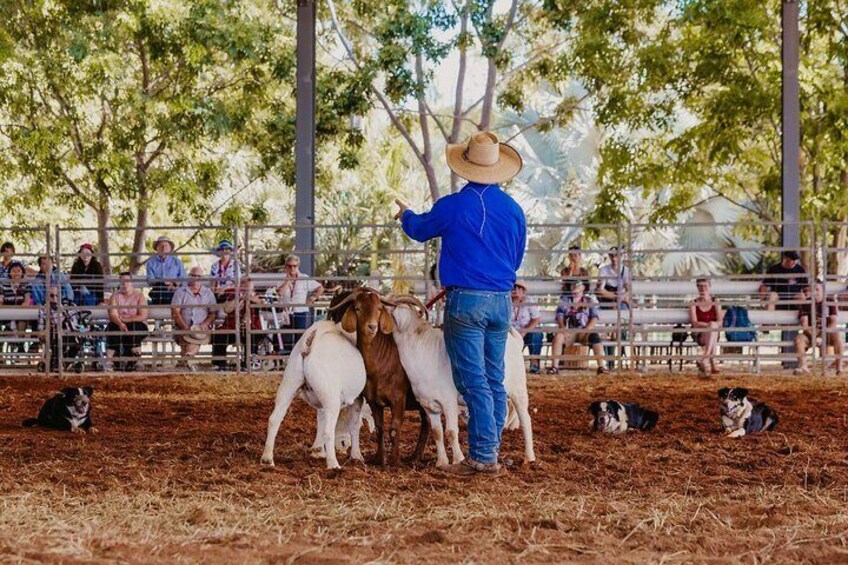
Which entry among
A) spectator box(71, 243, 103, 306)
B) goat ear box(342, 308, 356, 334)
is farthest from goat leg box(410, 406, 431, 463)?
spectator box(71, 243, 103, 306)

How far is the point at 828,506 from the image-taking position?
663 cm

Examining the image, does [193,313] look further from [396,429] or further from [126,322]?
[396,429]

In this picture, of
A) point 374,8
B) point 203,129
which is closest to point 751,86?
point 374,8

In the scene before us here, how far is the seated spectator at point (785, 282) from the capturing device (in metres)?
16.5

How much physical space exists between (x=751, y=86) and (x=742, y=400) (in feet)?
37.9

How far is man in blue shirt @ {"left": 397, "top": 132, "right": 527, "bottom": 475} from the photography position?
7680 mm

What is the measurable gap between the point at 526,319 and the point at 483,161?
28.6 ft

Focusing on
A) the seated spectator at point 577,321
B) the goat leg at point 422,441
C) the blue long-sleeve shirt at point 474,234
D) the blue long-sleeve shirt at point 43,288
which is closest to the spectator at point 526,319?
the seated spectator at point 577,321

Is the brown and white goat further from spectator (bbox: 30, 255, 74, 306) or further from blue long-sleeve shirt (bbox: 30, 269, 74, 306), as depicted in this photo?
blue long-sleeve shirt (bbox: 30, 269, 74, 306)

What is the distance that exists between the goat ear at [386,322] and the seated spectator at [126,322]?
8604mm

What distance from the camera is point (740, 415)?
9695mm

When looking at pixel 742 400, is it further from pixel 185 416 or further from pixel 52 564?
pixel 52 564

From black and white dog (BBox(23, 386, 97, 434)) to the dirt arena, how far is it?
0.64 ft

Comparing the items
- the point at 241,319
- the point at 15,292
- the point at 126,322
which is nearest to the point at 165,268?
the point at 126,322
